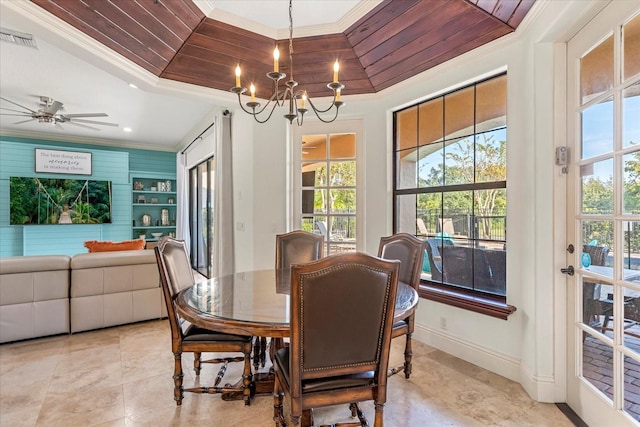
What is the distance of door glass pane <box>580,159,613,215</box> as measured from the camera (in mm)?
1625

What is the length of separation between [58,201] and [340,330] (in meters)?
6.92

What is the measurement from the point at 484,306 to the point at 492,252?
440mm

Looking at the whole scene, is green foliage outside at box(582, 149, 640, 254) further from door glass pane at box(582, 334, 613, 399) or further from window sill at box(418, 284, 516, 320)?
window sill at box(418, 284, 516, 320)

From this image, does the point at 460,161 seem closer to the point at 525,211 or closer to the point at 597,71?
the point at 525,211

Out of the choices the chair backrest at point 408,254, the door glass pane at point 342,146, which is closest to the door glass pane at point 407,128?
the door glass pane at point 342,146

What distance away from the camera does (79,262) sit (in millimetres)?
3037

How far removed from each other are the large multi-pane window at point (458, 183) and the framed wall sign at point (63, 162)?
612 centimetres

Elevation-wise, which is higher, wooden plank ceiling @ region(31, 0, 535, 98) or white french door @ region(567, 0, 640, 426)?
wooden plank ceiling @ region(31, 0, 535, 98)

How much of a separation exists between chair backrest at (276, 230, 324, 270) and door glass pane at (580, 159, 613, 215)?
1889mm

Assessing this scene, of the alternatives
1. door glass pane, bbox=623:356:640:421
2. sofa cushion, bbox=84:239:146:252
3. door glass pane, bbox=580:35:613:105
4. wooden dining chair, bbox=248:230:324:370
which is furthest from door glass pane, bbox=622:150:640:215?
sofa cushion, bbox=84:239:146:252

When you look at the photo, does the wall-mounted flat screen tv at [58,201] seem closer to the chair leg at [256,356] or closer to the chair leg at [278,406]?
the chair leg at [256,356]

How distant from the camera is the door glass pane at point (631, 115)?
144 cm

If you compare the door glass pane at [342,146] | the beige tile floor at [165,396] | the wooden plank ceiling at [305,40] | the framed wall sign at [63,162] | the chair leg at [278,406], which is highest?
the wooden plank ceiling at [305,40]

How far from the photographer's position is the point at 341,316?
1276mm
